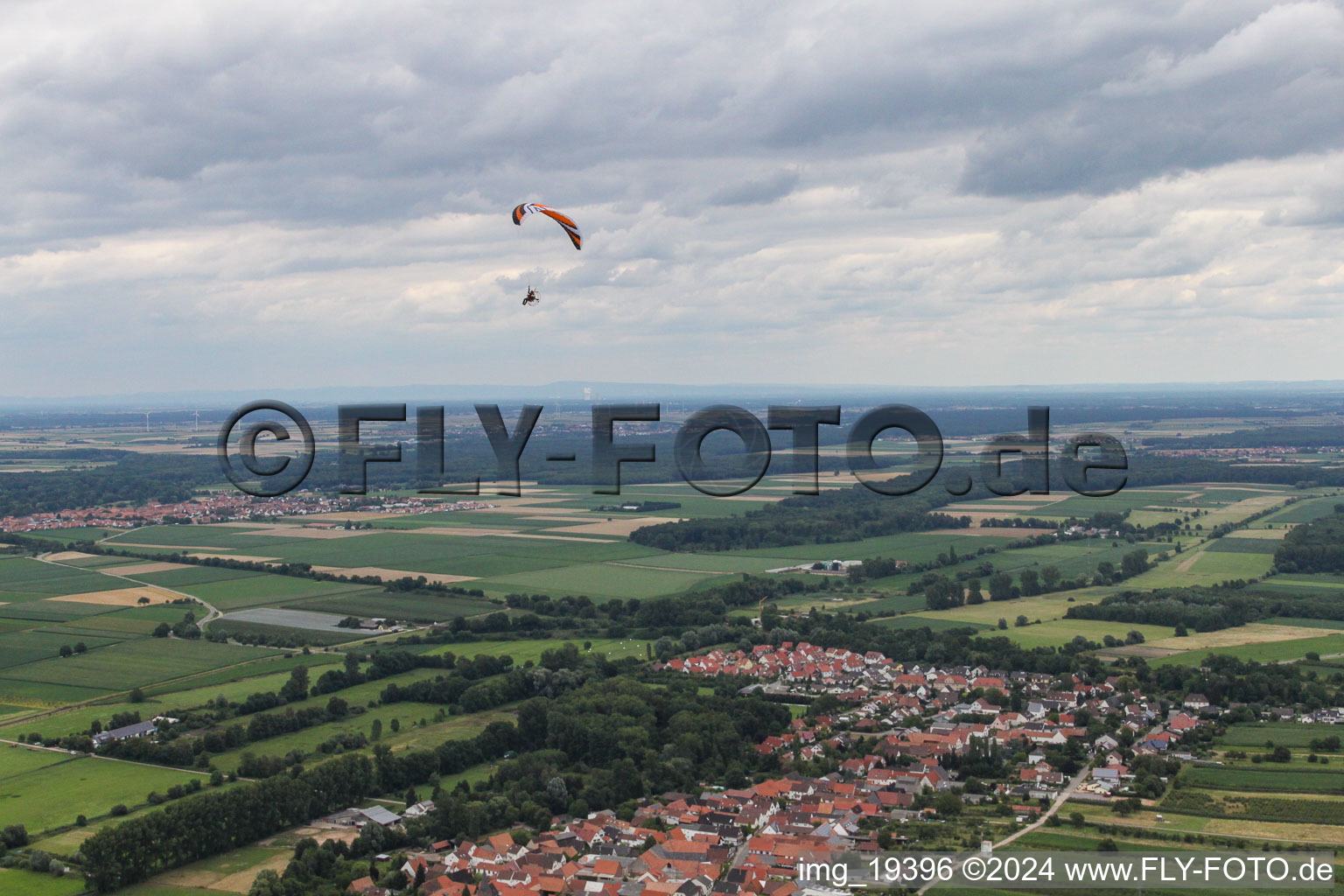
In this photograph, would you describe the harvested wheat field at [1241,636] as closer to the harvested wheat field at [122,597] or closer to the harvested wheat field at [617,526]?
the harvested wheat field at [617,526]

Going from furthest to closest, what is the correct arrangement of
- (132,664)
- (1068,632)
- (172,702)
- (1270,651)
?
(1068,632) < (1270,651) < (132,664) < (172,702)

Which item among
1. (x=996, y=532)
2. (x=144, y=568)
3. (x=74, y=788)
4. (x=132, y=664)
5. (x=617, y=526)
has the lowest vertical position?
(x=74, y=788)

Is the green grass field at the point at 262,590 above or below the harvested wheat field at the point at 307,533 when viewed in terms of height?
below

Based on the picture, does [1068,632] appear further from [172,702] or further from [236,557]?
[236,557]

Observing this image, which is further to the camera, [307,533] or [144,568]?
[307,533]

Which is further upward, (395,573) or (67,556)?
(67,556)

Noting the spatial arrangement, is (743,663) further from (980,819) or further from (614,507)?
(614,507)

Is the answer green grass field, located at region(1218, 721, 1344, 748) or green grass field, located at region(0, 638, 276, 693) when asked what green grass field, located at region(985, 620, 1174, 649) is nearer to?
green grass field, located at region(1218, 721, 1344, 748)

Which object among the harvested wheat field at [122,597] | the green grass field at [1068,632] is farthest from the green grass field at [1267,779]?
the harvested wheat field at [122,597]

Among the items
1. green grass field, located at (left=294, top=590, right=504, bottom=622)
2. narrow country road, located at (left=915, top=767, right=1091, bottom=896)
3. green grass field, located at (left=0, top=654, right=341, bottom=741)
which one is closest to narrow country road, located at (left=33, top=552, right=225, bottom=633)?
green grass field, located at (left=294, top=590, right=504, bottom=622)

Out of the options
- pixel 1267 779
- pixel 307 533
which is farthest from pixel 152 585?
pixel 1267 779

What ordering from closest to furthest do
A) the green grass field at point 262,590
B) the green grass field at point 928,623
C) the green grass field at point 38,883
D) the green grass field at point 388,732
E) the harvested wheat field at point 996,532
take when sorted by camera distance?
the green grass field at point 38,883, the green grass field at point 388,732, the green grass field at point 928,623, the green grass field at point 262,590, the harvested wheat field at point 996,532

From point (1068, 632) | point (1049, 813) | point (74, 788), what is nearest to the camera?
point (1049, 813)
